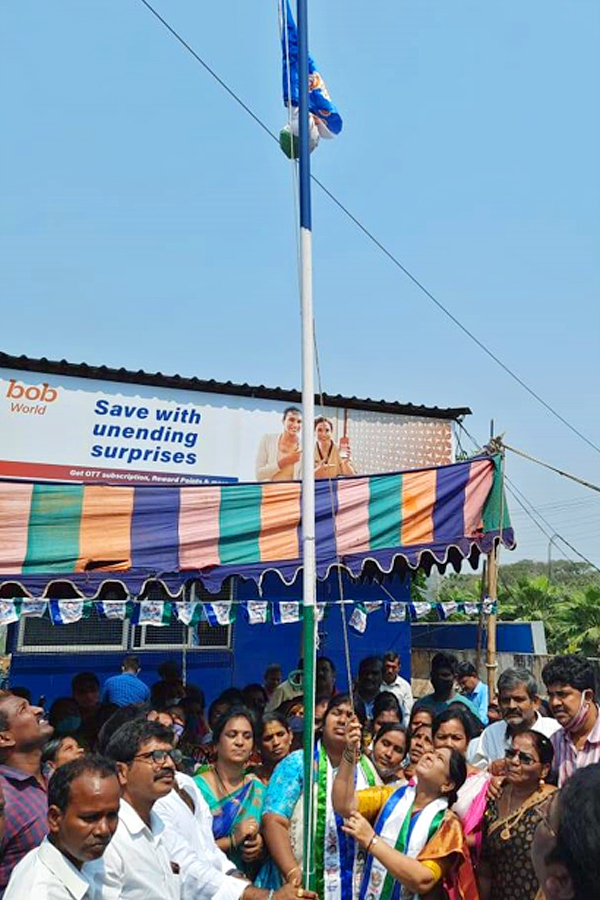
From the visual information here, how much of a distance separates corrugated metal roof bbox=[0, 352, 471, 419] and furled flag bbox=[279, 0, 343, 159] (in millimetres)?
6460

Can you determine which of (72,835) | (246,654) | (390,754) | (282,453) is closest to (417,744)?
(390,754)

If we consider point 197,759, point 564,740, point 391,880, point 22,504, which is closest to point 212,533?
point 22,504

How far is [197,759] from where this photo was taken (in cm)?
549

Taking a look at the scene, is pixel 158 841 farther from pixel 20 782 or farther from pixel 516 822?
pixel 516 822

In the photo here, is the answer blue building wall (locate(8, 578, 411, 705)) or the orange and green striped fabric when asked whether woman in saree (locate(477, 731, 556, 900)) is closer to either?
the orange and green striped fabric

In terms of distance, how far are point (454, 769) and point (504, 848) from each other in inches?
12.9

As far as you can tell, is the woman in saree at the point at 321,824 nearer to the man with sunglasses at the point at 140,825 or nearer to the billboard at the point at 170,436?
the man with sunglasses at the point at 140,825

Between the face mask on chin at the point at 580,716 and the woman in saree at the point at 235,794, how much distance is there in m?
1.49

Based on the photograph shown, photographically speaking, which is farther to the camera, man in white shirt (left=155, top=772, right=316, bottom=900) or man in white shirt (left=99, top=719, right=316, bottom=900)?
man in white shirt (left=155, top=772, right=316, bottom=900)

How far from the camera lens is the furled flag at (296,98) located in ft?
14.2

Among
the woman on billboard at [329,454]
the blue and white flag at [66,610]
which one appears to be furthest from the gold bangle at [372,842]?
the woman on billboard at [329,454]

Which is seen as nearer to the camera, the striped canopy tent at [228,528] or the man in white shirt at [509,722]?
the man in white shirt at [509,722]

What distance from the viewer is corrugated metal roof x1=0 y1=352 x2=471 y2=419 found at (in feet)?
33.2

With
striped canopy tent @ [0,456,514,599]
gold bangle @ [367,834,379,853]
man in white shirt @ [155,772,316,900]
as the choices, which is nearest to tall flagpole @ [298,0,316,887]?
man in white shirt @ [155,772,316,900]
